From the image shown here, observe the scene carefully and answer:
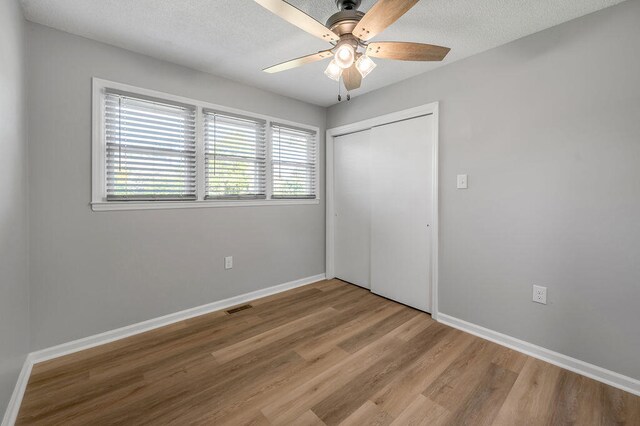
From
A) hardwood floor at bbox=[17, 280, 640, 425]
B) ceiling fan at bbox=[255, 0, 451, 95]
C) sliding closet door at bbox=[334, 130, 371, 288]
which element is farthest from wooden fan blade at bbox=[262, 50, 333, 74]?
hardwood floor at bbox=[17, 280, 640, 425]

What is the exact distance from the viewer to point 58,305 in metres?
2.00

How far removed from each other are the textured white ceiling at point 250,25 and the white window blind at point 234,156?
577mm

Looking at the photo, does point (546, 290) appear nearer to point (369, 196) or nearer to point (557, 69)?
point (557, 69)

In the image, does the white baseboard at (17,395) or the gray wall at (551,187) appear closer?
the white baseboard at (17,395)

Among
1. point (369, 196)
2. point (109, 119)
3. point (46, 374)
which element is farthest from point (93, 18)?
point (369, 196)

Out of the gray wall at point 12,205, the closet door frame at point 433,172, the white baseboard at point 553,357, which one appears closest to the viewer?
the gray wall at point 12,205

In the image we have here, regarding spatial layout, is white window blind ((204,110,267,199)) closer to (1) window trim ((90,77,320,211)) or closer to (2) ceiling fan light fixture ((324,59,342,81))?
(1) window trim ((90,77,320,211))

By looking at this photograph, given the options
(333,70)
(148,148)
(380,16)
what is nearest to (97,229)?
(148,148)

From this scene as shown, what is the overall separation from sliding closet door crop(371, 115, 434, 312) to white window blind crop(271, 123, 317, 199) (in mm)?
862

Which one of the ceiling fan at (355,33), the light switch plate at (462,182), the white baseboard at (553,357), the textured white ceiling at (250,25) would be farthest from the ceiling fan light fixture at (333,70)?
the white baseboard at (553,357)

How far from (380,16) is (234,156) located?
2037 millimetres

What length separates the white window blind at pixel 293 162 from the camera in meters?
3.26

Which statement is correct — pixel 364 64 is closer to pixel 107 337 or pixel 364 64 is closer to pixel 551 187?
pixel 551 187

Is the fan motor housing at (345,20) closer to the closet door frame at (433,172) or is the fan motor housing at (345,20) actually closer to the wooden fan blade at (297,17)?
the wooden fan blade at (297,17)
